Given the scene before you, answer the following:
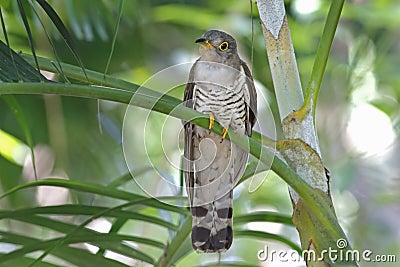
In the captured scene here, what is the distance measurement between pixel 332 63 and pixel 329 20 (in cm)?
167

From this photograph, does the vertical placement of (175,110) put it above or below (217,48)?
below

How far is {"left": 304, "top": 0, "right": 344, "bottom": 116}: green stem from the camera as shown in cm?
104

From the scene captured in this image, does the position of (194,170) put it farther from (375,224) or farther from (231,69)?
(375,224)

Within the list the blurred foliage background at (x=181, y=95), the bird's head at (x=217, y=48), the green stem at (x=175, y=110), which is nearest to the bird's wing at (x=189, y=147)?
the bird's head at (x=217, y=48)

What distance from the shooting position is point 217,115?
1667 mm

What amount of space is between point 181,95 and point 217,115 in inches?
26.0

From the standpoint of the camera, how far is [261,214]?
125 centimetres

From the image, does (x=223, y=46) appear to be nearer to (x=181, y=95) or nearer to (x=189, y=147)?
(x=189, y=147)

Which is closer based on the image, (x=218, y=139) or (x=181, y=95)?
(x=218, y=139)

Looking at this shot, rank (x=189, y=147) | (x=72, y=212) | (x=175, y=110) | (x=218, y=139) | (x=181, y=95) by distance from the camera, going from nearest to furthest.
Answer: (x=175, y=110), (x=72, y=212), (x=189, y=147), (x=218, y=139), (x=181, y=95)

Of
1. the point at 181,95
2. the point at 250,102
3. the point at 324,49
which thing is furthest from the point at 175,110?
the point at 181,95

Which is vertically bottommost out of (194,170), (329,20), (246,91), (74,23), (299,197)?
(299,197)

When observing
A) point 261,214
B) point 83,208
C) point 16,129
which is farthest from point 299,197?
point 16,129

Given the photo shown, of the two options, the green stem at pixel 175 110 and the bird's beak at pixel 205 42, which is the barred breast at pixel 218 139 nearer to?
the bird's beak at pixel 205 42
